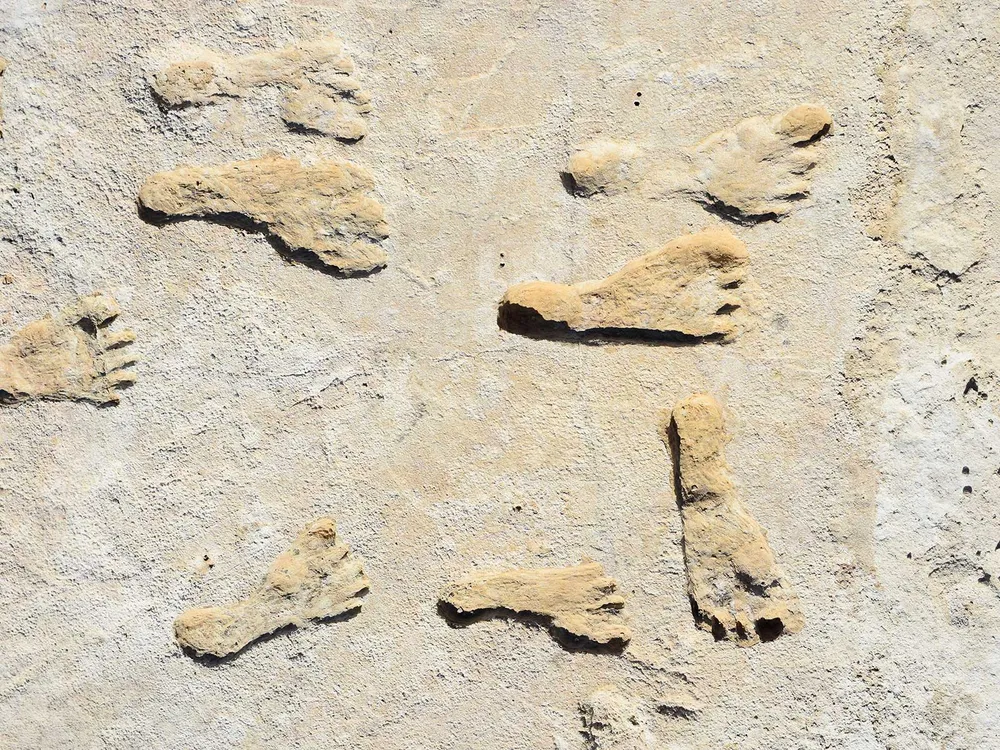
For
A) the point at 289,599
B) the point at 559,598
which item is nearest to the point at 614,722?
the point at 559,598

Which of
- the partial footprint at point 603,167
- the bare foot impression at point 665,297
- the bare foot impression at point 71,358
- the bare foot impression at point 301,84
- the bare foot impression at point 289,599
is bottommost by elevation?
the bare foot impression at point 289,599

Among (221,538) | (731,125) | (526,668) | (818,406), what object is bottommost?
(526,668)

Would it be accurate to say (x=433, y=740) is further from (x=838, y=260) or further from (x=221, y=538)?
(x=838, y=260)

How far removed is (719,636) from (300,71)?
4.01ft

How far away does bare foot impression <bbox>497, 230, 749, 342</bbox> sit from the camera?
72.0 inches

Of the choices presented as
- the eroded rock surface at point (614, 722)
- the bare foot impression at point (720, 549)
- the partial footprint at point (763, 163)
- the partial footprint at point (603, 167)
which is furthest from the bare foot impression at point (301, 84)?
the eroded rock surface at point (614, 722)

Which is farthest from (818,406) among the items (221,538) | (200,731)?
(200,731)

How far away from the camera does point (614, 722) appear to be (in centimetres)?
184

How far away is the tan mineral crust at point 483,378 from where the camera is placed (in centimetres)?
185

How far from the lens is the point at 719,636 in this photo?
184 cm

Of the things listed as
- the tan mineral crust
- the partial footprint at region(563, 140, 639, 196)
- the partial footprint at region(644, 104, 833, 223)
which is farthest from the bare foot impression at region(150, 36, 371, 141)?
the partial footprint at region(644, 104, 833, 223)

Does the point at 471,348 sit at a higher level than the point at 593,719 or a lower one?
higher

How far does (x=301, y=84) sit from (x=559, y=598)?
1002mm

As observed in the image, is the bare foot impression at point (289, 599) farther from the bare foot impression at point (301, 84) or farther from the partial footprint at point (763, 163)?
the partial footprint at point (763, 163)
